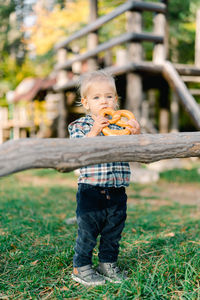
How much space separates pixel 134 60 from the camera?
6.69 m

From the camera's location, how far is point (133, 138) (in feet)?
6.39

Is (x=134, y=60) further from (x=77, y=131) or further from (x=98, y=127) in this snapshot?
(x=98, y=127)

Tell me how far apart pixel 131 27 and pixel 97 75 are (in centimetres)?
446

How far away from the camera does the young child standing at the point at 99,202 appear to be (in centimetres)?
234

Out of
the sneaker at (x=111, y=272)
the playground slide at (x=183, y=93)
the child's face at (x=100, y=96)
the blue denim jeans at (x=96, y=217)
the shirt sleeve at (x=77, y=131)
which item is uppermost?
the playground slide at (x=183, y=93)

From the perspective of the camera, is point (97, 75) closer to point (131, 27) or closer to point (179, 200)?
point (179, 200)

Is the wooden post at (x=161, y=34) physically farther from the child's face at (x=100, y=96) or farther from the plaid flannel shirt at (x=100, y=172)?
the plaid flannel shirt at (x=100, y=172)

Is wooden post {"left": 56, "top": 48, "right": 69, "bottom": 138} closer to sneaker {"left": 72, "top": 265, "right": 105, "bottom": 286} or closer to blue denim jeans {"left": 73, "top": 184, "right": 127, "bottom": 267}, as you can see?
blue denim jeans {"left": 73, "top": 184, "right": 127, "bottom": 267}

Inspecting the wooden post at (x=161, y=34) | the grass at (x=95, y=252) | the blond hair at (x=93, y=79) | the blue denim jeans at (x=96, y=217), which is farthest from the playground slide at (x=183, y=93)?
the blue denim jeans at (x=96, y=217)

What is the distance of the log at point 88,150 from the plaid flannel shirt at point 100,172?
0.41m

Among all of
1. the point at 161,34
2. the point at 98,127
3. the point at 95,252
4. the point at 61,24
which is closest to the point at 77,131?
the point at 98,127

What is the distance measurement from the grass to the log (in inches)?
31.4

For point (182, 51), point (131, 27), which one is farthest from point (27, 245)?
point (182, 51)

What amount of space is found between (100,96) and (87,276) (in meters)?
1.22
